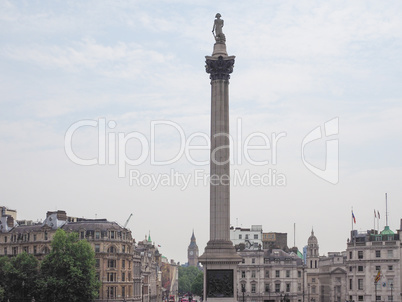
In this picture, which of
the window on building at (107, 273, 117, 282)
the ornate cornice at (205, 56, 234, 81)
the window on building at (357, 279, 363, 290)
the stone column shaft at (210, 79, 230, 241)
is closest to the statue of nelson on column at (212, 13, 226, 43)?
the ornate cornice at (205, 56, 234, 81)

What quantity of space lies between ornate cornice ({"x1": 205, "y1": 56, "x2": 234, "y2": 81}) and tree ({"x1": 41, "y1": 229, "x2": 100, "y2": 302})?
1835 inches

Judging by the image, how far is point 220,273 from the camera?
65.8 meters

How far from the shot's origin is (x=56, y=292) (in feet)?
339

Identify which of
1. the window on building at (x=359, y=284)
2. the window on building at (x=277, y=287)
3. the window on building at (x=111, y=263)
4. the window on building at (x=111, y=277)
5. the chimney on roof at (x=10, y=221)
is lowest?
the window on building at (x=277, y=287)

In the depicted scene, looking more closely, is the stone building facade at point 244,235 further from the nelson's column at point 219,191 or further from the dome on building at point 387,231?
the nelson's column at point 219,191

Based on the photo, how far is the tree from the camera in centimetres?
10306

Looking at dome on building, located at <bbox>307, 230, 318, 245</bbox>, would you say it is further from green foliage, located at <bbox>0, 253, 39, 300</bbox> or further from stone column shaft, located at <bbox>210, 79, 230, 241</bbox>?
stone column shaft, located at <bbox>210, 79, 230, 241</bbox>

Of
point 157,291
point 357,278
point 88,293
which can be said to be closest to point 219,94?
point 88,293

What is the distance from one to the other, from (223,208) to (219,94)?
12.8 m

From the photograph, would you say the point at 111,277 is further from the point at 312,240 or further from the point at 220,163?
the point at 220,163

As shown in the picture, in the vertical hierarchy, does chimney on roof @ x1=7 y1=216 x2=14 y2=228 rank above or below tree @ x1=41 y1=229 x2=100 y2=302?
above

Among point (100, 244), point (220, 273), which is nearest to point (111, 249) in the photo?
point (100, 244)

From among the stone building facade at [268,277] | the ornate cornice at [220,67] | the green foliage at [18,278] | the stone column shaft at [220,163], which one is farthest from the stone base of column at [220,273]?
the stone building facade at [268,277]

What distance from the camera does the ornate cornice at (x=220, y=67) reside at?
71812mm
